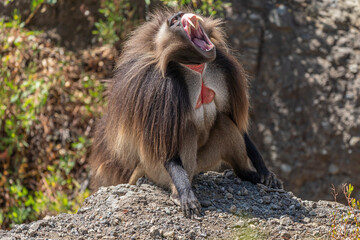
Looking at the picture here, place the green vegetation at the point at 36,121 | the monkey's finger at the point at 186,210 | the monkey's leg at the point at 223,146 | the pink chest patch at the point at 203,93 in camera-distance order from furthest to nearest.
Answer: the green vegetation at the point at 36,121 → the monkey's leg at the point at 223,146 → the pink chest patch at the point at 203,93 → the monkey's finger at the point at 186,210

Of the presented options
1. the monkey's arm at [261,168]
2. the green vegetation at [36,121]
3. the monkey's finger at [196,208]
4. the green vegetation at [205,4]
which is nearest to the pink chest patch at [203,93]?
the monkey's arm at [261,168]

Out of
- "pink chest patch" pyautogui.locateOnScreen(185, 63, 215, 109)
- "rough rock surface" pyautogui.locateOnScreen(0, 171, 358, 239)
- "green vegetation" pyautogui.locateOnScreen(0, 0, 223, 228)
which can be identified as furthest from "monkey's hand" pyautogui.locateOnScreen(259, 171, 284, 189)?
"green vegetation" pyautogui.locateOnScreen(0, 0, 223, 228)

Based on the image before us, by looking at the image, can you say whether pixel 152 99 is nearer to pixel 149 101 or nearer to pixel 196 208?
pixel 149 101

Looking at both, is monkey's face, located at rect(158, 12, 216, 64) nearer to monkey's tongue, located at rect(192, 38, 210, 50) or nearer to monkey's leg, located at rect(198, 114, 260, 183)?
monkey's tongue, located at rect(192, 38, 210, 50)

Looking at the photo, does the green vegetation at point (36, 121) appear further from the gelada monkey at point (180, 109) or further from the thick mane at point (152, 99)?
the thick mane at point (152, 99)

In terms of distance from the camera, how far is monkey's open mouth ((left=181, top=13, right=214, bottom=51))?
Answer: 12.6 feet

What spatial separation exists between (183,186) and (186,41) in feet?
3.13

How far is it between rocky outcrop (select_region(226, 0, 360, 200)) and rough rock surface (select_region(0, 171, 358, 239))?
2.88 m

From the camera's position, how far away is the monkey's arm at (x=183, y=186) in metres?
3.72

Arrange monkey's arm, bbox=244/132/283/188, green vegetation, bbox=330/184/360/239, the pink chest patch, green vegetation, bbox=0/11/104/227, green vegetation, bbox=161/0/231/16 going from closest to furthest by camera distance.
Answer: green vegetation, bbox=330/184/360/239 < the pink chest patch < monkey's arm, bbox=244/132/283/188 < green vegetation, bbox=161/0/231/16 < green vegetation, bbox=0/11/104/227

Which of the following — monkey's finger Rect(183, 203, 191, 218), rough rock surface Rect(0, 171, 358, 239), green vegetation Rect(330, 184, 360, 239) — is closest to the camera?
green vegetation Rect(330, 184, 360, 239)

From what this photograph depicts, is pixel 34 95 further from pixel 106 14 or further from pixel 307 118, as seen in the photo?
pixel 307 118

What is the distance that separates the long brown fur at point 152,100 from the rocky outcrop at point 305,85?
2673 millimetres

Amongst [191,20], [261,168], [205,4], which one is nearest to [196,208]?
[261,168]
